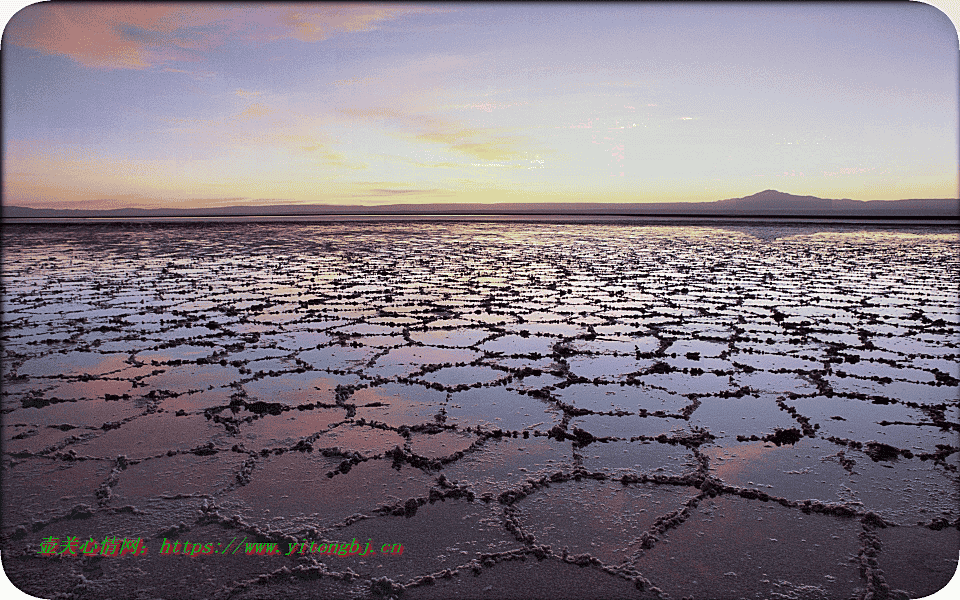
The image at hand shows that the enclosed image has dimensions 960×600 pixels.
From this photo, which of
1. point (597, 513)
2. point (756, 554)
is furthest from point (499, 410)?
point (756, 554)

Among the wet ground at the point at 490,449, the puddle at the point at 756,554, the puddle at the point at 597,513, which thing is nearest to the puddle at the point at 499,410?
the wet ground at the point at 490,449

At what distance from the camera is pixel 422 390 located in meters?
3.75

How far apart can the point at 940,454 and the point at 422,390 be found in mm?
2877

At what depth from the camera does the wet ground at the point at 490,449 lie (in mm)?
1896

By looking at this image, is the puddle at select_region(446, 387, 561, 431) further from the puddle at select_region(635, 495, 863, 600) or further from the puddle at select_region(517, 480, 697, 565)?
the puddle at select_region(635, 495, 863, 600)

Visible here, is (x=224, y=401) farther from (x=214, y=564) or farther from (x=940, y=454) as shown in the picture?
(x=940, y=454)

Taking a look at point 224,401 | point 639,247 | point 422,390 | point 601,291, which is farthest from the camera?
point 639,247

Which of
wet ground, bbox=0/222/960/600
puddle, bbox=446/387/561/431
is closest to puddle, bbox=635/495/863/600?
wet ground, bbox=0/222/960/600

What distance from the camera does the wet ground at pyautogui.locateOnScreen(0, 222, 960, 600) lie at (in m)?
1.90

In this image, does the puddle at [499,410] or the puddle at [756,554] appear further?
the puddle at [499,410]

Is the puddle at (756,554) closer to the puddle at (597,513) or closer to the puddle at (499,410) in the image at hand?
the puddle at (597,513)

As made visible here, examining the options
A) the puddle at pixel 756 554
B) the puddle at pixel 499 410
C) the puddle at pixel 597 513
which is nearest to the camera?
the puddle at pixel 756 554

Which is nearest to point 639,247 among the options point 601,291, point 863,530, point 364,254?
point 364,254

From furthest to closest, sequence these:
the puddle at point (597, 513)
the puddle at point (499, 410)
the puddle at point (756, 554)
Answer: the puddle at point (499, 410) → the puddle at point (597, 513) → the puddle at point (756, 554)
